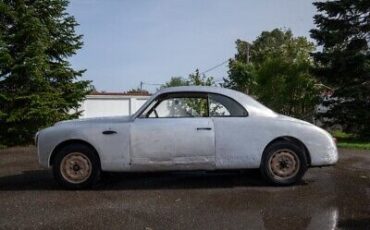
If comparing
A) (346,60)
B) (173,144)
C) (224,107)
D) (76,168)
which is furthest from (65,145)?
(346,60)

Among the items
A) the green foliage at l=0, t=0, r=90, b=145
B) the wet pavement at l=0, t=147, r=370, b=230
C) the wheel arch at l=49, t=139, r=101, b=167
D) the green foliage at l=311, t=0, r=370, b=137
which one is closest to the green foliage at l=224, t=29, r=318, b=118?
the green foliage at l=311, t=0, r=370, b=137

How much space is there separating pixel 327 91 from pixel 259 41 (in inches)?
1305

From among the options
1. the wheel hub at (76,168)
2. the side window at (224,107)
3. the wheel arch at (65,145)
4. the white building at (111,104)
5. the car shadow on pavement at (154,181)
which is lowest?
the car shadow on pavement at (154,181)

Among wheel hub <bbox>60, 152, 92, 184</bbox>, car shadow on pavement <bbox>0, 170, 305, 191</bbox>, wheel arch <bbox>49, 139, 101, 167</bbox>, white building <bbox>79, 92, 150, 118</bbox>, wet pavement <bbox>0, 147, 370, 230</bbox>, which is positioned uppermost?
white building <bbox>79, 92, 150, 118</bbox>

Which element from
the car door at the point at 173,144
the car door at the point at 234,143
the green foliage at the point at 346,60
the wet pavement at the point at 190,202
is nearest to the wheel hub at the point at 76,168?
the wet pavement at the point at 190,202

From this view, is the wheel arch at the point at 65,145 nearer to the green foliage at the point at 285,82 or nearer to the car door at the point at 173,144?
the car door at the point at 173,144

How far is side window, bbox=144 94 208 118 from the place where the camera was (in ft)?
23.0

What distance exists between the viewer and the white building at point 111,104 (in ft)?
87.0

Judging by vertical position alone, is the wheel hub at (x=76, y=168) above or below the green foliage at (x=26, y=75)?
below

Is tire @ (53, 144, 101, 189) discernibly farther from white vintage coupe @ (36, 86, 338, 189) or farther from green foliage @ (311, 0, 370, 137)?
A: green foliage @ (311, 0, 370, 137)

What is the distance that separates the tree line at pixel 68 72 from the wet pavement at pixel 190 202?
27.4ft

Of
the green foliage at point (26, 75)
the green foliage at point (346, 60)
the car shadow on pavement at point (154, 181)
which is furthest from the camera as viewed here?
Answer: the green foliage at point (346, 60)

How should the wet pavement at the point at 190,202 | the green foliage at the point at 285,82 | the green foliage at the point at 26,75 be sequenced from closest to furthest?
1. the wet pavement at the point at 190,202
2. the green foliage at the point at 26,75
3. the green foliage at the point at 285,82

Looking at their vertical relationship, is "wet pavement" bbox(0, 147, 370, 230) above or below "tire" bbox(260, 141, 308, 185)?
below
